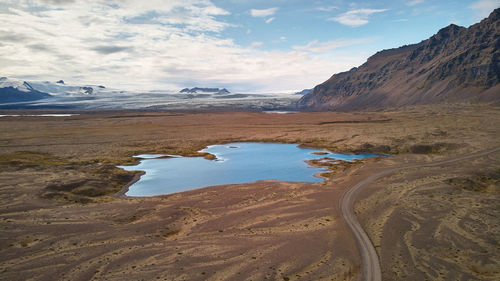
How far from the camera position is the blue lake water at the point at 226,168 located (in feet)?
126

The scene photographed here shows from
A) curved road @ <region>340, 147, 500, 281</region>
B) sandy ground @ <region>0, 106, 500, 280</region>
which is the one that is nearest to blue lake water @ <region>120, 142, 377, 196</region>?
sandy ground @ <region>0, 106, 500, 280</region>

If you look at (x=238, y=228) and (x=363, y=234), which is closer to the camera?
(x=363, y=234)

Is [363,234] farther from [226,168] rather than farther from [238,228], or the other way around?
[226,168]

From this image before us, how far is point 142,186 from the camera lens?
37375mm

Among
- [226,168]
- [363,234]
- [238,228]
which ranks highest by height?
[363,234]

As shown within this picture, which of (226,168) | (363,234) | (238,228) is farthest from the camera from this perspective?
(226,168)

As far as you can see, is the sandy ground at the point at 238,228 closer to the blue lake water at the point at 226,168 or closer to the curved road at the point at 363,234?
the curved road at the point at 363,234

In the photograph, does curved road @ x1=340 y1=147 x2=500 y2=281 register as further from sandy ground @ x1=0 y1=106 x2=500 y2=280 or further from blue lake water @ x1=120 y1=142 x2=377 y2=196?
blue lake water @ x1=120 y1=142 x2=377 y2=196

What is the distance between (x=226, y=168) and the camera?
4784 cm

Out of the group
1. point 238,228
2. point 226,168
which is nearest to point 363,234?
point 238,228

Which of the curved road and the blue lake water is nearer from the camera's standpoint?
the curved road

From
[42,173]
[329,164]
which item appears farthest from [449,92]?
[42,173]

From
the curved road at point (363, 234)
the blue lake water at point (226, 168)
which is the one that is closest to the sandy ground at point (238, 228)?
the curved road at point (363, 234)

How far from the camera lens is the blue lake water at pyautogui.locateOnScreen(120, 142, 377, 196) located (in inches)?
1516
